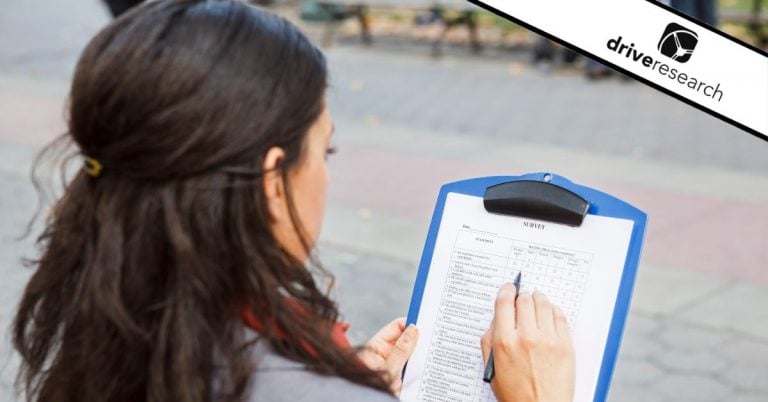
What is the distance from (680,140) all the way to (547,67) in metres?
2.31

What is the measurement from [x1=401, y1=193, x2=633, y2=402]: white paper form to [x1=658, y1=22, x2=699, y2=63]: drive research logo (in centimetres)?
24

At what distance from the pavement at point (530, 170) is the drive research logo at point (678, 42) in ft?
2.50

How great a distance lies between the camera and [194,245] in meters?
1.16

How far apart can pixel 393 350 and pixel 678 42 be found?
59 cm

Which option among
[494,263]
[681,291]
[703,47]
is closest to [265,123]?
[494,263]

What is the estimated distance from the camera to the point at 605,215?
1.45 metres

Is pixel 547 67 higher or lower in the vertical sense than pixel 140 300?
lower

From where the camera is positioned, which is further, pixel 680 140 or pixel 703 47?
pixel 680 140

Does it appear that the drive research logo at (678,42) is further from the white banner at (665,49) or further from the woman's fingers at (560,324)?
the woman's fingers at (560,324)

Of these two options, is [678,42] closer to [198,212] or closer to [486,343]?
[486,343]

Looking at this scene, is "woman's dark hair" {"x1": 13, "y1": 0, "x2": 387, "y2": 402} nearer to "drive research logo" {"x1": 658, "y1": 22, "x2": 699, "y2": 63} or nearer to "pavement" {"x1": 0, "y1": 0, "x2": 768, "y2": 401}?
"drive research logo" {"x1": 658, "y1": 22, "x2": 699, "y2": 63}

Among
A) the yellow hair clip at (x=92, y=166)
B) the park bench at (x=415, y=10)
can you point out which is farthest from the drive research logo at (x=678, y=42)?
the park bench at (x=415, y=10)

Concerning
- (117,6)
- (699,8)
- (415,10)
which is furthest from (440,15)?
(117,6)

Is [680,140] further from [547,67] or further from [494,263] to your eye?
[494,263]
